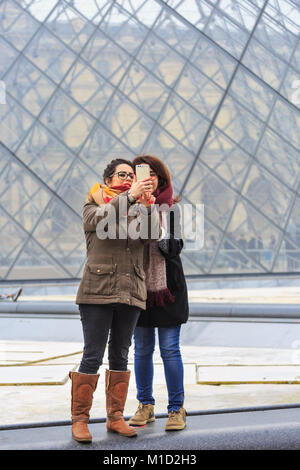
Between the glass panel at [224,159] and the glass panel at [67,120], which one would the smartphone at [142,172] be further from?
the glass panel at [67,120]

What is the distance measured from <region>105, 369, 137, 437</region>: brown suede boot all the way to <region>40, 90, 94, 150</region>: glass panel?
11.0 m

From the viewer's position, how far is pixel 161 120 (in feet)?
47.0

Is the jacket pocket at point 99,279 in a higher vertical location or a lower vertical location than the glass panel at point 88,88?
lower

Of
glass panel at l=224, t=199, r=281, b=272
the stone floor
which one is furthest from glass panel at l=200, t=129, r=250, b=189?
the stone floor

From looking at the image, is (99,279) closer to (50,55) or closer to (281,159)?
(281,159)

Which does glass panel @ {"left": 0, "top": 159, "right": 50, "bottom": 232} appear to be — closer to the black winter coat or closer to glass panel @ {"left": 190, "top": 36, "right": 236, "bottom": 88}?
glass panel @ {"left": 190, "top": 36, "right": 236, "bottom": 88}

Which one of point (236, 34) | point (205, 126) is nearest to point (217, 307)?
point (205, 126)

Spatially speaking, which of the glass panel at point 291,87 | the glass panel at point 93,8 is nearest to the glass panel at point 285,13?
the glass panel at point 291,87

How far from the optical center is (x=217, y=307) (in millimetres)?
7609

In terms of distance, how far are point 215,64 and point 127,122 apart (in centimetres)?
214

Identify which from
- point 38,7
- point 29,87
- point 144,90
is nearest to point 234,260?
point 144,90

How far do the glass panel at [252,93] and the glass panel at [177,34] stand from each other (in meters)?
1.24

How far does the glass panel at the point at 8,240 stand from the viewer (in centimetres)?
1332

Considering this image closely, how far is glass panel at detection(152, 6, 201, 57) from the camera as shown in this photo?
15023mm
